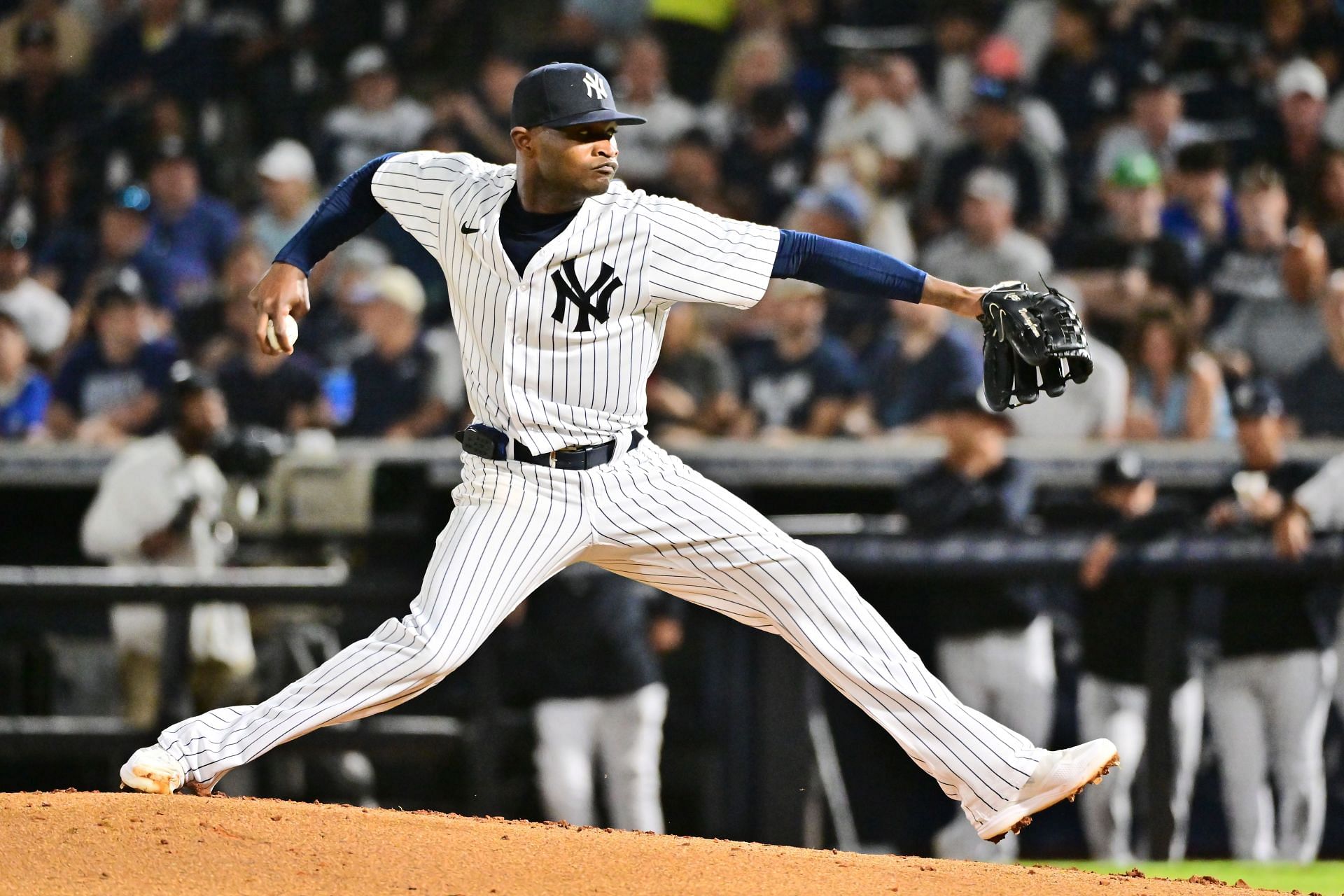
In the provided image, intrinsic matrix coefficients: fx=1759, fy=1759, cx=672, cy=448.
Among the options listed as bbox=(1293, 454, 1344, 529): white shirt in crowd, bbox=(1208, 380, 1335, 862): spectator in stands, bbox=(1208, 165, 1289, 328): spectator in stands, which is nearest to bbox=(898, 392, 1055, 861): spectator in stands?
bbox=(1208, 380, 1335, 862): spectator in stands

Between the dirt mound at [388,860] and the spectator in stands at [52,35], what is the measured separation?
6754 millimetres

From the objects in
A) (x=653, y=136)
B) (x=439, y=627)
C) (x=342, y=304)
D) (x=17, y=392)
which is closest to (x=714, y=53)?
(x=653, y=136)

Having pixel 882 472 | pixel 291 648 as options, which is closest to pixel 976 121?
pixel 882 472

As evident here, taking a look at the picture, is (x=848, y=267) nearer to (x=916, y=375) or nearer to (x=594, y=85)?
(x=594, y=85)

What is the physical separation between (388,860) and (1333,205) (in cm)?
544

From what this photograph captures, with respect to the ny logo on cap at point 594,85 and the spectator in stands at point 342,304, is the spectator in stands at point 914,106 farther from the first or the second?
the ny logo on cap at point 594,85

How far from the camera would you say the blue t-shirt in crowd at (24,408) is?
762 centimetres

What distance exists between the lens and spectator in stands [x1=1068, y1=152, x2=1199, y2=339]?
725 centimetres

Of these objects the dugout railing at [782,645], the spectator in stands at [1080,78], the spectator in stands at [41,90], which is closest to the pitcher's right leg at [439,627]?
the dugout railing at [782,645]

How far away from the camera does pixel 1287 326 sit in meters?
7.11

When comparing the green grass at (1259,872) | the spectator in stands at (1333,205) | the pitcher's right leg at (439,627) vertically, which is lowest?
the green grass at (1259,872)

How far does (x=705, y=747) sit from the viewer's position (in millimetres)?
6137

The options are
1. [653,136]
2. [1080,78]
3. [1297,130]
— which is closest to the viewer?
[1297,130]

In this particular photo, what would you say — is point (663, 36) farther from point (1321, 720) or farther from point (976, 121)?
point (1321, 720)
